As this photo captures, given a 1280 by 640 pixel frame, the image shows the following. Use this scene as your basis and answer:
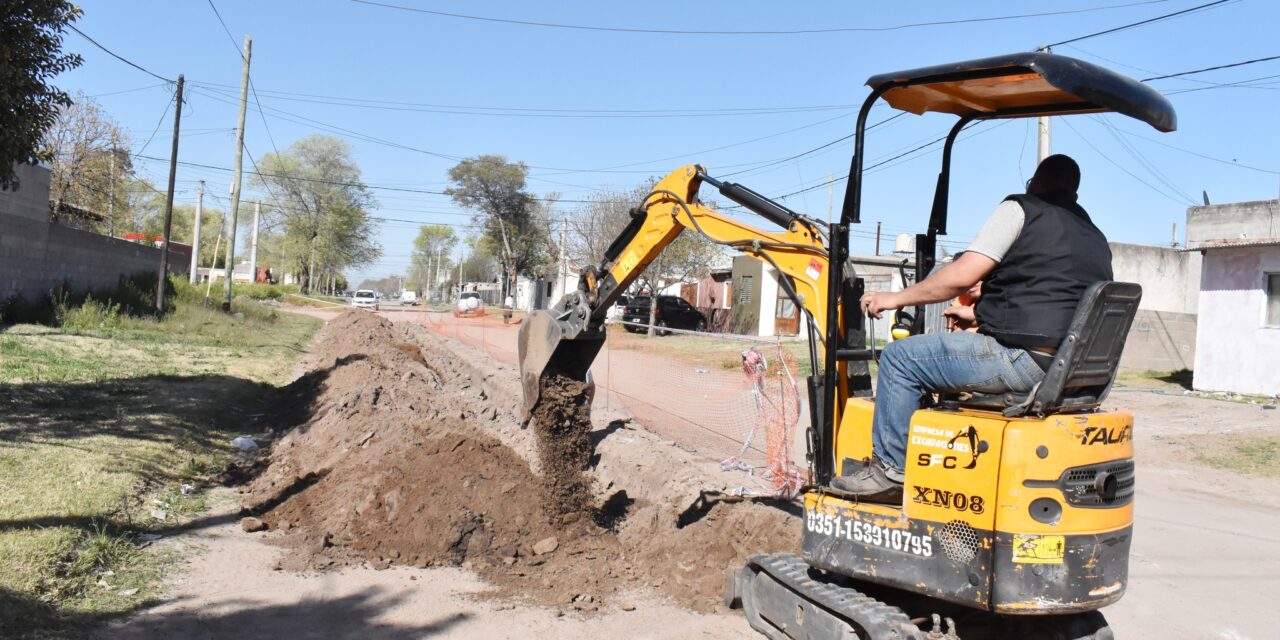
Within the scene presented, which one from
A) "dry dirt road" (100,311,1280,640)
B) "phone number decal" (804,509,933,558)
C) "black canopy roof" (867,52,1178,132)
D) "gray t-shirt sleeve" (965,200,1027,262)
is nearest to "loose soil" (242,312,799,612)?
"dry dirt road" (100,311,1280,640)

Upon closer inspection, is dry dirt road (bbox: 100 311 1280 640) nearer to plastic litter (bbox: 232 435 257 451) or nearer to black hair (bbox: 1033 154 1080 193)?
plastic litter (bbox: 232 435 257 451)

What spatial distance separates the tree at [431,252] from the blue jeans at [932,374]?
13423 cm

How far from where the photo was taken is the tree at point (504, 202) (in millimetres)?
64938

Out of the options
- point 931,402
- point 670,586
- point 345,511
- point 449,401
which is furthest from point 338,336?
point 931,402

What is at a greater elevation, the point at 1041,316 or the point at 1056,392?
the point at 1041,316

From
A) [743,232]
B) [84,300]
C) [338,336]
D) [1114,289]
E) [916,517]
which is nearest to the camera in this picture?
[1114,289]

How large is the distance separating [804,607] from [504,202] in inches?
2447

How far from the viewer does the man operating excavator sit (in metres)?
4.08

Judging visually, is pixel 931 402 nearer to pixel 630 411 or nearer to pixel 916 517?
pixel 916 517

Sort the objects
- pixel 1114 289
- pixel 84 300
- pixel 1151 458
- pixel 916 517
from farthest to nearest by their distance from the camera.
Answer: pixel 84 300 → pixel 1151 458 → pixel 916 517 → pixel 1114 289

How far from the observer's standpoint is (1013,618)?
4496mm

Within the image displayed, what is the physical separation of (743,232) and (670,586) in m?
2.49

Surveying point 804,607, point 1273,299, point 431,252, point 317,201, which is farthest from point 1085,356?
point 431,252

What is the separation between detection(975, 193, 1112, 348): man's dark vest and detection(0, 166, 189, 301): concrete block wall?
19637 mm
